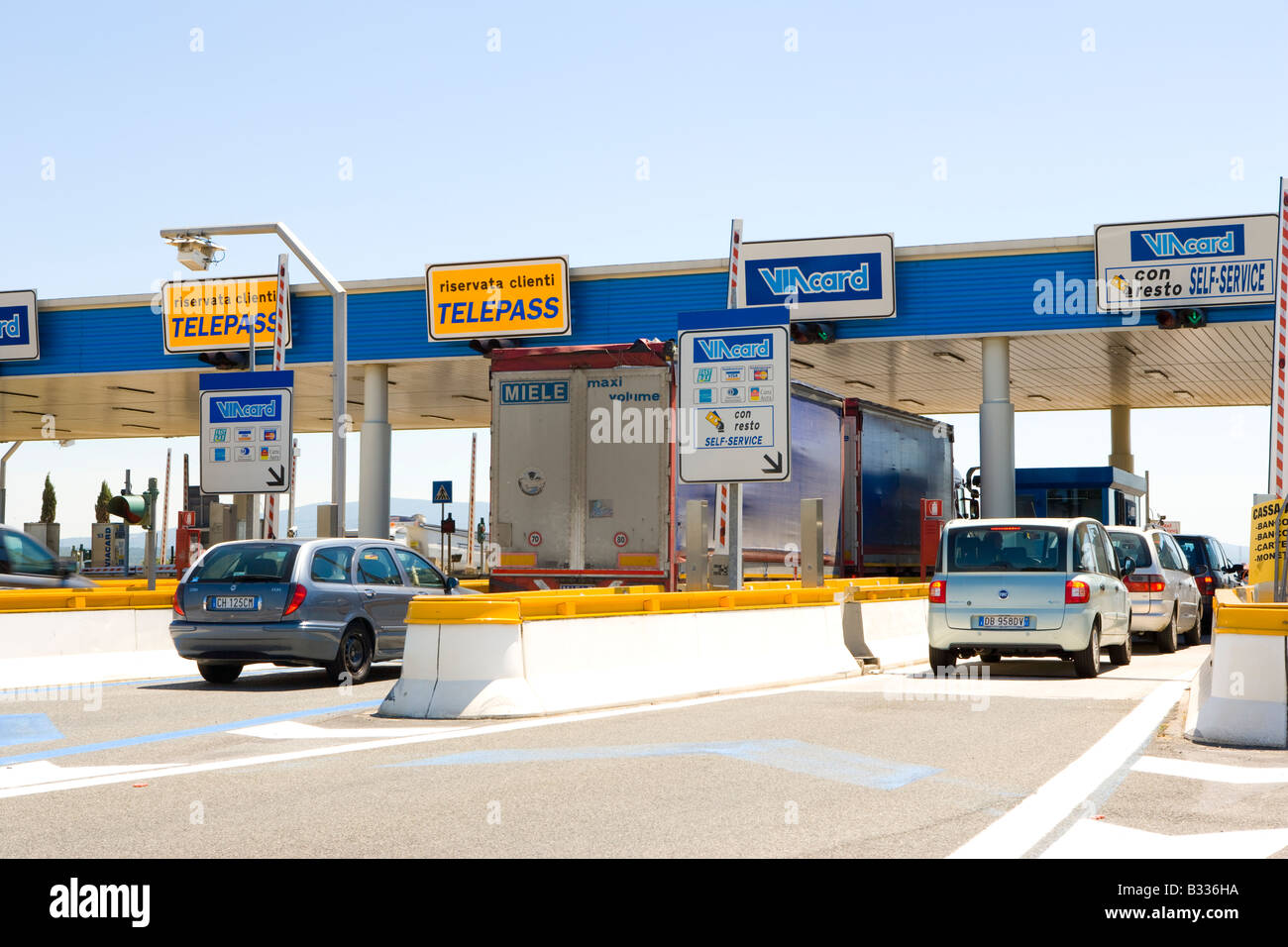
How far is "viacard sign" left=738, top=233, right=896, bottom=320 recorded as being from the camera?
27188 millimetres

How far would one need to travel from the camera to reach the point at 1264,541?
491 inches

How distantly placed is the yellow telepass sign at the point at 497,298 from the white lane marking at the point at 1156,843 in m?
23.0

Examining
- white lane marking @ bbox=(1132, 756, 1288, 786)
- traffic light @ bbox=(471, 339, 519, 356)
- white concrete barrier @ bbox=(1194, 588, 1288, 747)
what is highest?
traffic light @ bbox=(471, 339, 519, 356)

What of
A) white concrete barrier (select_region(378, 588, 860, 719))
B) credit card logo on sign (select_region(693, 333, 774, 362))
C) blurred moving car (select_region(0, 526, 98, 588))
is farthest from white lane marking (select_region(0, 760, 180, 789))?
blurred moving car (select_region(0, 526, 98, 588))

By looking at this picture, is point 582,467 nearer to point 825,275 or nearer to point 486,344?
point 825,275

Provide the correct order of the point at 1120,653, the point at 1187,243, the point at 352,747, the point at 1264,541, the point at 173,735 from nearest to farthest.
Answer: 1. the point at 352,747
2. the point at 173,735
3. the point at 1264,541
4. the point at 1120,653
5. the point at 1187,243

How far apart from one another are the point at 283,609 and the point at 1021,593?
735cm

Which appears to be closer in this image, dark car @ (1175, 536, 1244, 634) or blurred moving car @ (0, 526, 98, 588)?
blurred moving car @ (0, 526, 98, 588)

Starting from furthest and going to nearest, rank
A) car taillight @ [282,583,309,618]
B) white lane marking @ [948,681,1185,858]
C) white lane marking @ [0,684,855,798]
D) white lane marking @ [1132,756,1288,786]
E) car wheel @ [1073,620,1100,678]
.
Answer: car wheel @ [1073,620,1100,678] → car taillight @ [282,583,309,618] → white lane marking @ [1132,756,1288,786] → white lane marking @ [0,684,855,798] → white lane marking @ [948,681,1185,858]

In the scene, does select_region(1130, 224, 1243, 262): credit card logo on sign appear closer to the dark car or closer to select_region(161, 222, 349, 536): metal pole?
the dark car

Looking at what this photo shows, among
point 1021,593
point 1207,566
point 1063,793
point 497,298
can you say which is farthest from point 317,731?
point 497,298

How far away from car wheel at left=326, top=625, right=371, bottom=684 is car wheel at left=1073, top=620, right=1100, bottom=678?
718cm

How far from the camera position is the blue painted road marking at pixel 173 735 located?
30.5 feet
